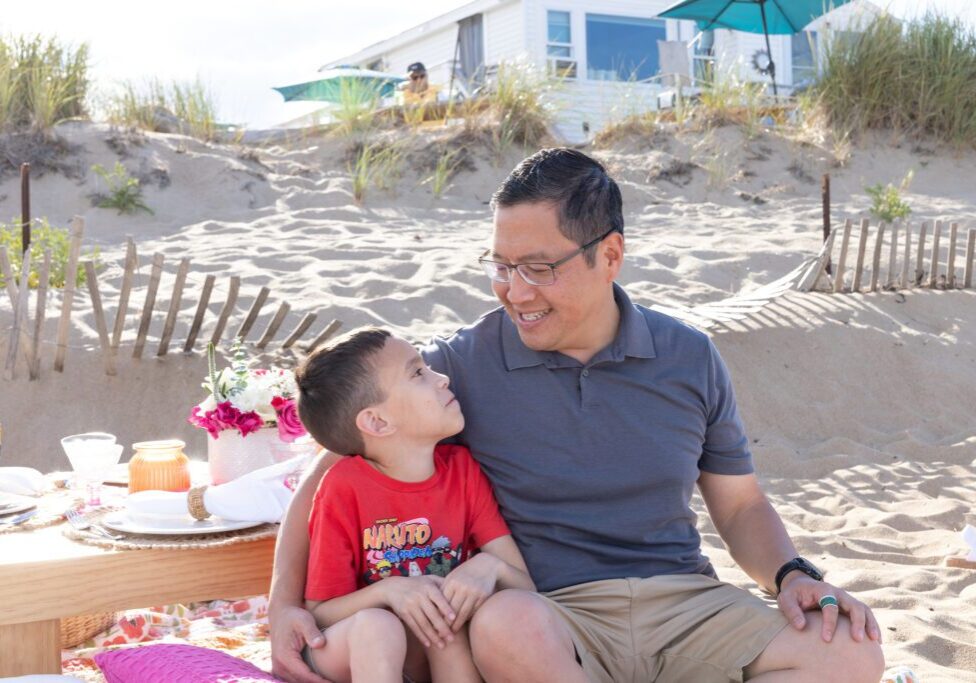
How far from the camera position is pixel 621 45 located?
22.5 metres

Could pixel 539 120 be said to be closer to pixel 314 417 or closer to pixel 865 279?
pixel 865 279

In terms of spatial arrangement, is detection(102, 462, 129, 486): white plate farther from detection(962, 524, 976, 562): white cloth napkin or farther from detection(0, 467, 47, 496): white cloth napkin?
detection(962, 524, 976, 562): white cloth napkin

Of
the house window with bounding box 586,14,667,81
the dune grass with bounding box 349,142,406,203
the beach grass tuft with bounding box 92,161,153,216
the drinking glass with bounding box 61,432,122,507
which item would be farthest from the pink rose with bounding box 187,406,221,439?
the house window with bounding box 586,14,667,81

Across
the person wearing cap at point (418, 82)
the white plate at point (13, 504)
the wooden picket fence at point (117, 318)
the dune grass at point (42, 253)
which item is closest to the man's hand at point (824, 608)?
the white plate at point (13, 504)

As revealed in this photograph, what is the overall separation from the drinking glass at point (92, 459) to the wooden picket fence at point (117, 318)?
2739 mm

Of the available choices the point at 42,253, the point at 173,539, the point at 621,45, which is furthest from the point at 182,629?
the point at 621,45

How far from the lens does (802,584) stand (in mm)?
2256

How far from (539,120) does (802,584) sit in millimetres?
9930

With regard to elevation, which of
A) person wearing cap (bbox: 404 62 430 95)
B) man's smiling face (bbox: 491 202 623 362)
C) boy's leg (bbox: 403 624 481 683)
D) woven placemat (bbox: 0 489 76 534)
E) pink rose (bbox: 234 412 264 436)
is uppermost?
person wearing cap (bbox: 404 62 430 95)

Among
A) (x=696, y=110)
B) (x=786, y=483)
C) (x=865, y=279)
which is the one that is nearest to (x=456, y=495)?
(x=786, y=483)

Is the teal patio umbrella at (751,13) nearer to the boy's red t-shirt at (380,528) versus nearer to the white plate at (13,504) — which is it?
the white plate at (13,504)

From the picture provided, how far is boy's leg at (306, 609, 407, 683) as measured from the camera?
2.04 meters

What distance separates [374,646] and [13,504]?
3.90 ft

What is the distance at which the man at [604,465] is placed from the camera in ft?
7.43
